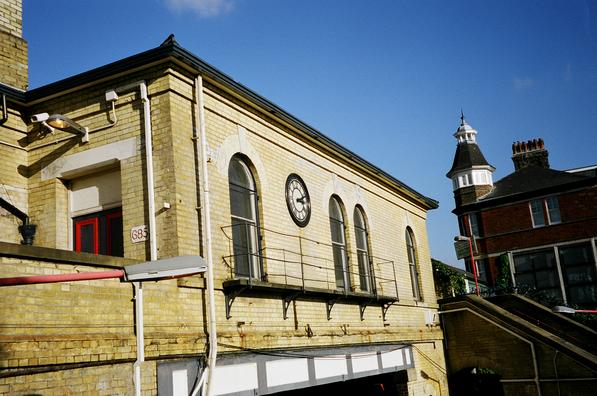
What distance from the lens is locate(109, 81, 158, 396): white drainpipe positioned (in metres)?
8.39

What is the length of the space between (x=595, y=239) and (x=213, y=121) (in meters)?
31.0

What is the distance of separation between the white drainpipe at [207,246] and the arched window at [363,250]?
22.7ft

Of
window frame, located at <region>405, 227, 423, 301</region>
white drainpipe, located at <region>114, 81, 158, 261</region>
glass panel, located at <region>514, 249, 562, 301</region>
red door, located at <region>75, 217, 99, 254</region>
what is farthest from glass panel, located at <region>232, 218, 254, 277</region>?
glass panel, located at <region>514, 249, 562, 301</region>

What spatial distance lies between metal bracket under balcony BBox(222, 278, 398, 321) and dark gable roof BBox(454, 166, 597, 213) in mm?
24365

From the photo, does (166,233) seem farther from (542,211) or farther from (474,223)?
(474,223)

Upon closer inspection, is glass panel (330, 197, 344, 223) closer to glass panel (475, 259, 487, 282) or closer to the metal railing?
the metal railing

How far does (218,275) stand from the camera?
417 inches

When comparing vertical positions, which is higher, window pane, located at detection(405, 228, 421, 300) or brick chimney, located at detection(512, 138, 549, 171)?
brick chimney, located at detection(512, 138, 549, 171)

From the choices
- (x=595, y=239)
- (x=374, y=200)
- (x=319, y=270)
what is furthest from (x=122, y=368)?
(x=595, y=239)

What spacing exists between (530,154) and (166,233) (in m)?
38.5

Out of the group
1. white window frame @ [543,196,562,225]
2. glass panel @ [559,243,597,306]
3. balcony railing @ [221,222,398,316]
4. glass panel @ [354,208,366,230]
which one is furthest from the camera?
white window frame @ [543,196,562,225]

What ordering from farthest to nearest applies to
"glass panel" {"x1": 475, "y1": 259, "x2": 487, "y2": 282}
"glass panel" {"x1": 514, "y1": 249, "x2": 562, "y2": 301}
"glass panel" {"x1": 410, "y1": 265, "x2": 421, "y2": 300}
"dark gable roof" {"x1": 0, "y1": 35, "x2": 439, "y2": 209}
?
1. "glass panel" {"x1": 475, "y1": 259, "x2": 487, "y2": 282}
2. "glass panel" {"x1": 514, "y1": 249, "x2": 562, "y2": 301}
3. "glass panel" {"x1": 410, "y1": 265, "x2": 421, "y2": 300}
4. "dark gable roof" {"x1": 0, "y1": 35, "x2": 439, "y2": 209}

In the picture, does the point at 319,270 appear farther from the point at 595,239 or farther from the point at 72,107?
the point at 595,239

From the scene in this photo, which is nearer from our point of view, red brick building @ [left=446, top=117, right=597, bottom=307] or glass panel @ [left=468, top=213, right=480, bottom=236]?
red brick building @ [left=446, top=117, right=597, bottom=307]
